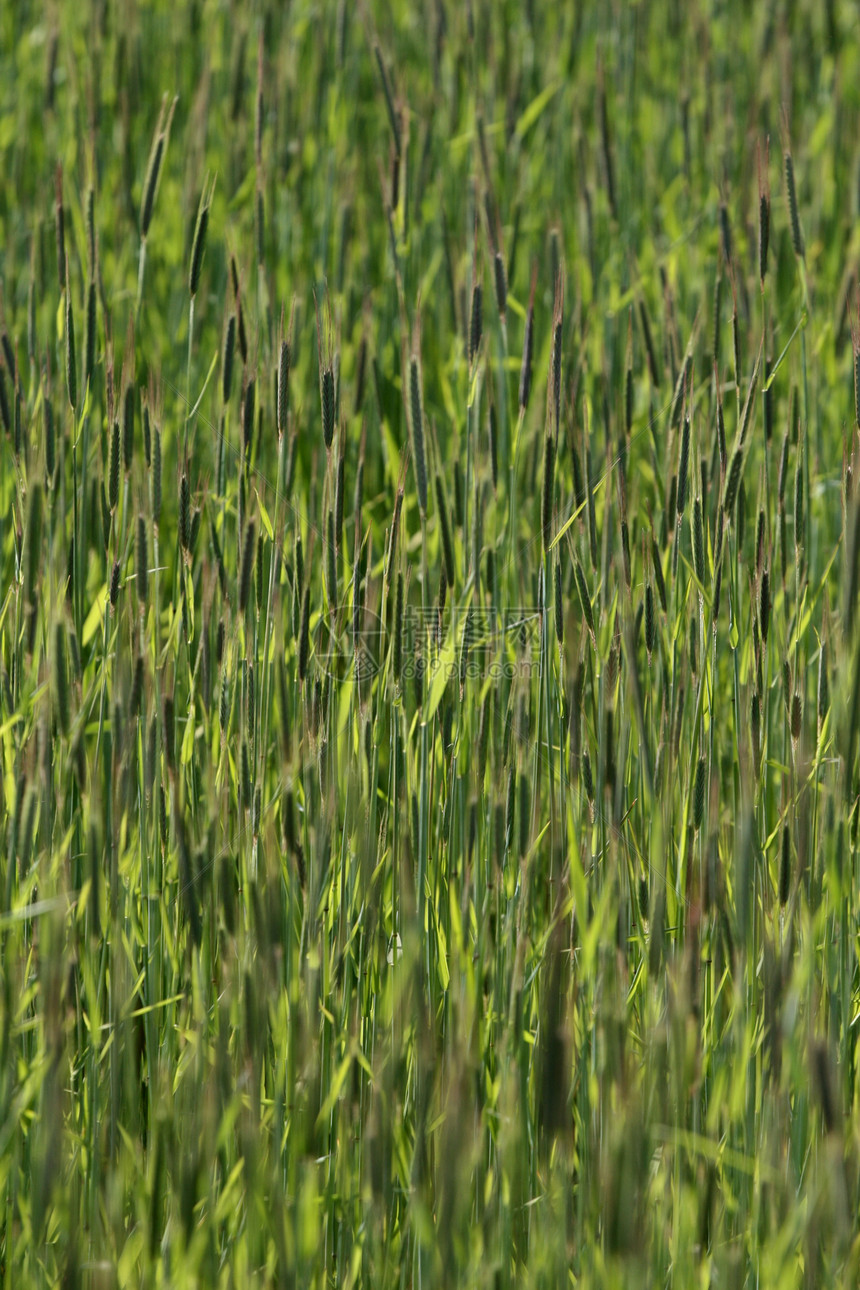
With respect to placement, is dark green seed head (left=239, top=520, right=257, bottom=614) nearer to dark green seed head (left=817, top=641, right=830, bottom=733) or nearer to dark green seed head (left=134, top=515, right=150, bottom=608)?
dark green seed head (left=134, top=515, right=150, bottom=608)

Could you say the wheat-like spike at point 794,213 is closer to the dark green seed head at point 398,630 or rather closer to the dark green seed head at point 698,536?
the dark green seed head at point 698,536

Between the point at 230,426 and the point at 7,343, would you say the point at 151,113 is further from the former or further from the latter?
the point at 7,343

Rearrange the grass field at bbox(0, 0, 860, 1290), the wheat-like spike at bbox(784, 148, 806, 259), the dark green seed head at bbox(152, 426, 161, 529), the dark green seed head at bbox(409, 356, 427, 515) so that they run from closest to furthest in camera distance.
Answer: the grass field at bbox(0, 0, 860, 1290)
the dark green seed head at bbox(409, 356, 427, 515)
the dark green seed head at bbox(152, 426, 161, 529)
the wheat-like spike at bbox(784, 148, 806, 259)

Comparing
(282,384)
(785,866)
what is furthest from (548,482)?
(785,866)

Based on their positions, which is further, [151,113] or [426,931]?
[151,113]

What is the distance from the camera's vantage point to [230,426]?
Result: 60.3 inches

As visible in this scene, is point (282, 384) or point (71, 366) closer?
point (282, 384)

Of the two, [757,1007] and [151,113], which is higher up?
[151,113]

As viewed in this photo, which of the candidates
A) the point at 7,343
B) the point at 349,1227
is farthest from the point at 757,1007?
the point at 7,343

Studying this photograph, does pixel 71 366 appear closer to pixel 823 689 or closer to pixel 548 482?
pixel 548 482

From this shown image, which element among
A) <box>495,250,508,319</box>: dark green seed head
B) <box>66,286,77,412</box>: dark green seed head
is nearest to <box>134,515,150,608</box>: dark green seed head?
<box>66,286,77,412</box>: dark green seed head

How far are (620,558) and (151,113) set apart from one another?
5.77ft

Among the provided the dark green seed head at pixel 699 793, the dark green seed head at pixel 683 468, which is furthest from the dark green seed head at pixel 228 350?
the dark green seed head at pixel 699 793

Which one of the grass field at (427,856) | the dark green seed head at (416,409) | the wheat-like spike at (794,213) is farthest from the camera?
the wheat-like spike at (794,213)
